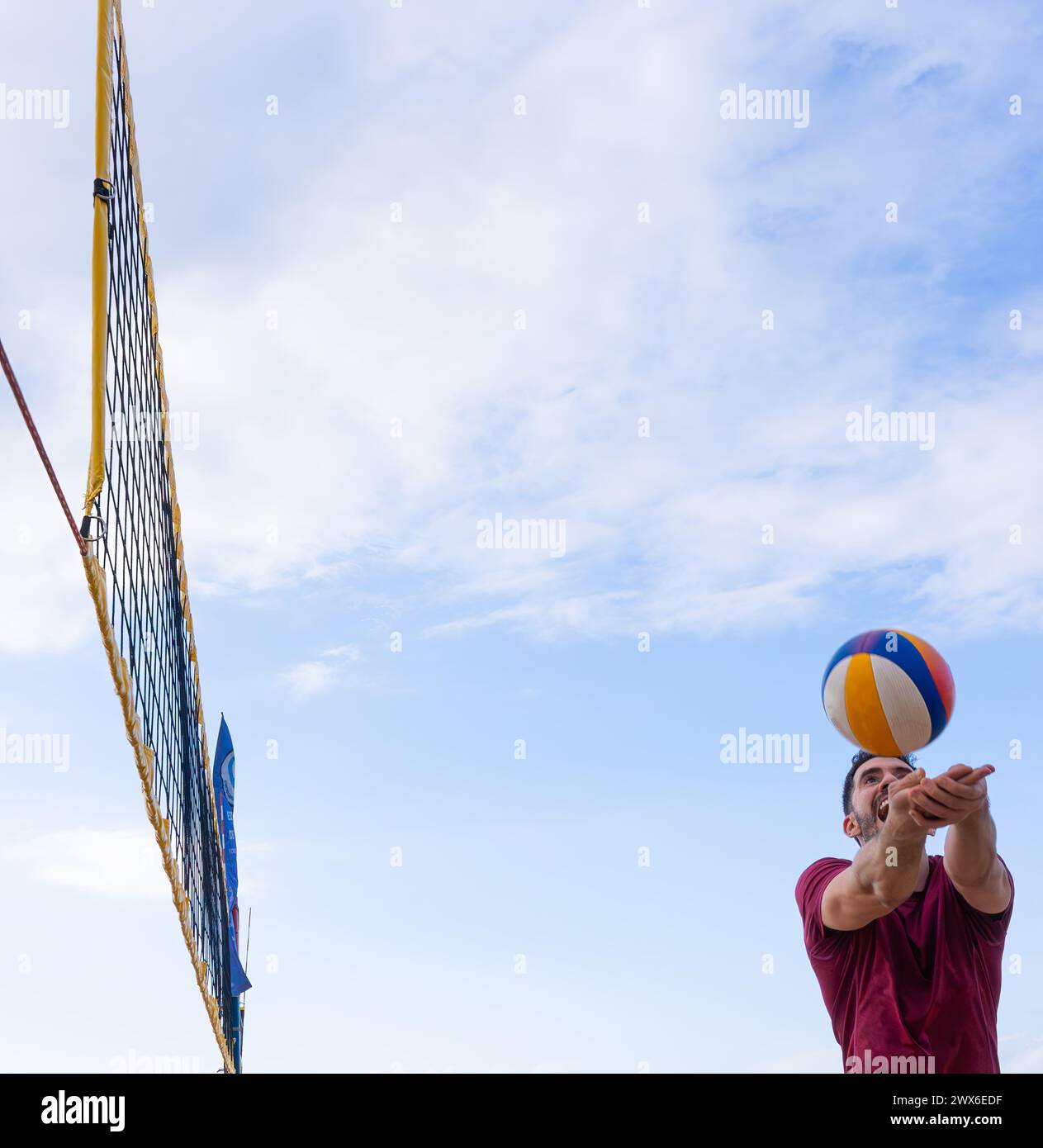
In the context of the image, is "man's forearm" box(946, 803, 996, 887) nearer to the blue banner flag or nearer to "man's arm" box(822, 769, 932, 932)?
"man's arm" box(822, 769, 932, 932)

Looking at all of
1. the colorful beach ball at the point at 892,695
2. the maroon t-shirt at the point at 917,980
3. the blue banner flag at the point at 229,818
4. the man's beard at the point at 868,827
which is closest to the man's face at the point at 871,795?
the man's beard at the point at 868,827

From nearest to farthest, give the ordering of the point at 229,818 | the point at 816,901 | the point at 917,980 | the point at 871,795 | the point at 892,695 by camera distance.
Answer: the point at 917,980
the point at 816,901
the point at 871,795
the point at 892,695
the point at 229,818

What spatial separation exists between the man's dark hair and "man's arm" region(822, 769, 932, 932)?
33cm

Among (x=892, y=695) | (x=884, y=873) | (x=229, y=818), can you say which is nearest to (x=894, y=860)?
(x=884, y=873)

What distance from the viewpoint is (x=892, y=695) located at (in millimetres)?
4199

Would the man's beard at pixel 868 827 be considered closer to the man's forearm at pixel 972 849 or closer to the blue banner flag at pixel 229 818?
the man's forearm at pixel 972 849

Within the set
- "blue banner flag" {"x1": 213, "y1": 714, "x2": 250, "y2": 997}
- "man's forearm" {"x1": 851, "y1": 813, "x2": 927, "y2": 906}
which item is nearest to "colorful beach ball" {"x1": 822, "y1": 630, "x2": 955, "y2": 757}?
"man's forearm" {"x1": 851, "y1": 813, "x2": 927, "y2": 906}

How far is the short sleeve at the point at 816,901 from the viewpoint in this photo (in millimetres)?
3885

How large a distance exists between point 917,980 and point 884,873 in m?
0.51

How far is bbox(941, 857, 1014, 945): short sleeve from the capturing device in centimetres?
381

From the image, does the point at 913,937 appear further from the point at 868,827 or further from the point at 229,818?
the point at 229,818

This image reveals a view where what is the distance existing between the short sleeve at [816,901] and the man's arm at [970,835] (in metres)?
0.41
